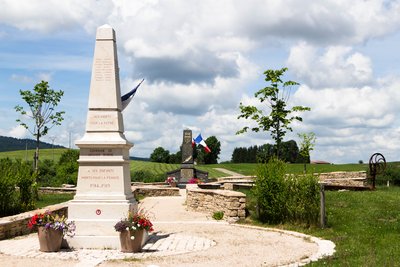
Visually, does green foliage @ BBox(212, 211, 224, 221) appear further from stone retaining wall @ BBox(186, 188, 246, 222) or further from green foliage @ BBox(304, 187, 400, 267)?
green foliage @ BBox(304, 187, 400, 267)

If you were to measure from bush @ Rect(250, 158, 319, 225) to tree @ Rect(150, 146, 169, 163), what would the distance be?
261ft

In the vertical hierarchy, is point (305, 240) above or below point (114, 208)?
below

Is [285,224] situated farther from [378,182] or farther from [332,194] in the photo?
[378,182]

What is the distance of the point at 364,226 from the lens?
12930 millimetres

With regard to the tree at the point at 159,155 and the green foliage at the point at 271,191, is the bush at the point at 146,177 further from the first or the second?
the tree at the point at 159,155

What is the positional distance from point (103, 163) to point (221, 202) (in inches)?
242

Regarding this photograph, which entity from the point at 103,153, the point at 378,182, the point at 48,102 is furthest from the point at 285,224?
the point at 48,102

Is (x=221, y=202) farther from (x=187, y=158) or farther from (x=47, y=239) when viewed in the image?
(x=187, y=158)

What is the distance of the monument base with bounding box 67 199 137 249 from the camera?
11.0m

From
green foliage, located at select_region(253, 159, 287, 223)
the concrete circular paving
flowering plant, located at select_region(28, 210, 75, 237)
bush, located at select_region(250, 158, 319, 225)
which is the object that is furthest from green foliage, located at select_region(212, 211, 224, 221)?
flowering plant, located at select_region(28, 210, 75, 237)

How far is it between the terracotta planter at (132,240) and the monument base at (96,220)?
597mm

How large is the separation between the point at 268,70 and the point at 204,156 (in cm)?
6322

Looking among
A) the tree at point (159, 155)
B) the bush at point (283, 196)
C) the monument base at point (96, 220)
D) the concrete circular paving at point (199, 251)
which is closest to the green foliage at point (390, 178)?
the bush at point (283, 196)

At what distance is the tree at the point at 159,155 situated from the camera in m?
94.1
